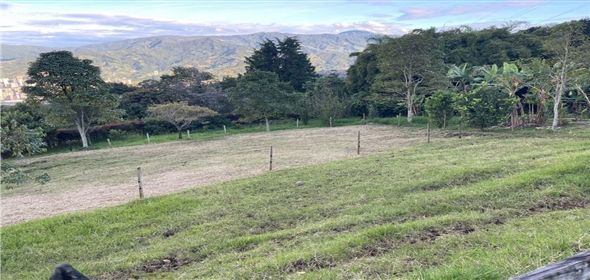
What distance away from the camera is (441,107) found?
21266 millimetres

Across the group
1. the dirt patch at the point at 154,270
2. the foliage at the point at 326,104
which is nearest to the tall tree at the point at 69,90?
the foliage at the point at 326,104

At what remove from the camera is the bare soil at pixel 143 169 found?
9945 mm

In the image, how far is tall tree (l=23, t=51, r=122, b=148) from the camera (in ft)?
76.8

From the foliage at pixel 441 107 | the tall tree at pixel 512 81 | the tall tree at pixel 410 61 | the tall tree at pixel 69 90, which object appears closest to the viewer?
the tall tree at pixel 512 81

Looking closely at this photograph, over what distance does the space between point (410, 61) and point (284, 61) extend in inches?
785

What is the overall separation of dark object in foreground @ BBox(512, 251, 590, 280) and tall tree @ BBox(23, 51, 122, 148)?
2712 cm

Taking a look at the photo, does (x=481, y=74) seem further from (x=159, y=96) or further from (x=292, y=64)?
(x=159, y=96)

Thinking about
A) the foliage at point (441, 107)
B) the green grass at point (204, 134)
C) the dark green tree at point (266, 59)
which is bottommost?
the green grass at point (204, 134)

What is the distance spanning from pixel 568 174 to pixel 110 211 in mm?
9240

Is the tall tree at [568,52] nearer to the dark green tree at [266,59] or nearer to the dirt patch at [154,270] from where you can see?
the dirt patch at [154,270]

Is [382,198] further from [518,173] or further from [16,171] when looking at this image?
[16,171]

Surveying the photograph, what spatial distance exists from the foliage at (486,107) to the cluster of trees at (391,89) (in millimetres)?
52

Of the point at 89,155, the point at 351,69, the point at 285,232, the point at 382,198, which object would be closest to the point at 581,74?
the point at 382,198

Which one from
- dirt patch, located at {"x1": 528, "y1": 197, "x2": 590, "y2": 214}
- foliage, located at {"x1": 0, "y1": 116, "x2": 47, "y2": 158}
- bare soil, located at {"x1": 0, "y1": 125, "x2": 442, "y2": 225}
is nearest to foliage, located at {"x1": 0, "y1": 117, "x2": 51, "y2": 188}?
foliage, located at {"x1": 0, "y1": 116, "x2": 47, "y2": 158}
